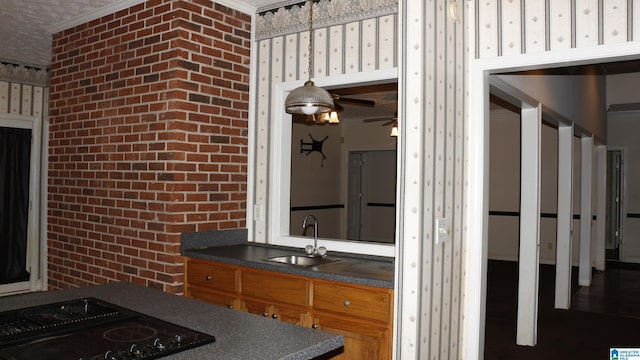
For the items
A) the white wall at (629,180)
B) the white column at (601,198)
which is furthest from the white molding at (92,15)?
the white wall at (629,180)

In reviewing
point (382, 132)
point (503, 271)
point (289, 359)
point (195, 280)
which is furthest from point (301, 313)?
point (382, 132)

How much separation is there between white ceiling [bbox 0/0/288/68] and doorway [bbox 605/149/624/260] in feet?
23.3

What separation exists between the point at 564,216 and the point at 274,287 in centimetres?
355

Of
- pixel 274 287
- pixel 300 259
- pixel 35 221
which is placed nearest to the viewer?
pixel 274 287

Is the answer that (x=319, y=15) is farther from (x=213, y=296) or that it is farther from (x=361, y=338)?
(x=361, y=338)

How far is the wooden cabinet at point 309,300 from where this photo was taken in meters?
2.46

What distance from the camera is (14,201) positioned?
558cm

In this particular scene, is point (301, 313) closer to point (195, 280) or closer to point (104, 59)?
point (195, 280)

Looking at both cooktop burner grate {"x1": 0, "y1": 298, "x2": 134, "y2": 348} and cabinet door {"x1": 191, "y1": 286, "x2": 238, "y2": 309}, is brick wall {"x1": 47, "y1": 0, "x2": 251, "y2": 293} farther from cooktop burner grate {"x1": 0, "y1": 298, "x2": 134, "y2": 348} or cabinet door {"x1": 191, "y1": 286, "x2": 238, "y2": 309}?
cooktop burner grate {"x1": 0, "y1": 298, "x2": 134, "y2": 348}

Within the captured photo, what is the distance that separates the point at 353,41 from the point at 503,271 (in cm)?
526

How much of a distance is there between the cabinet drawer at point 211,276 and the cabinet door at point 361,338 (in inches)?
26.9

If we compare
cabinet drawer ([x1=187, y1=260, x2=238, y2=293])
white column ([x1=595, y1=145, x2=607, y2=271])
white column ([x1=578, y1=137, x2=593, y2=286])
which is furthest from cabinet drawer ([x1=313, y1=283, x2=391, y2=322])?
white column ([x1=595, y1=145, x2=607, y2=271])

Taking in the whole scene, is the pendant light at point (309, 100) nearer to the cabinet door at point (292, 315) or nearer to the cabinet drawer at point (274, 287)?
the cabinet drawer at point (274, 287)

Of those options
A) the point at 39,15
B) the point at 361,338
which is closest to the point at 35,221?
the point at 39,15
